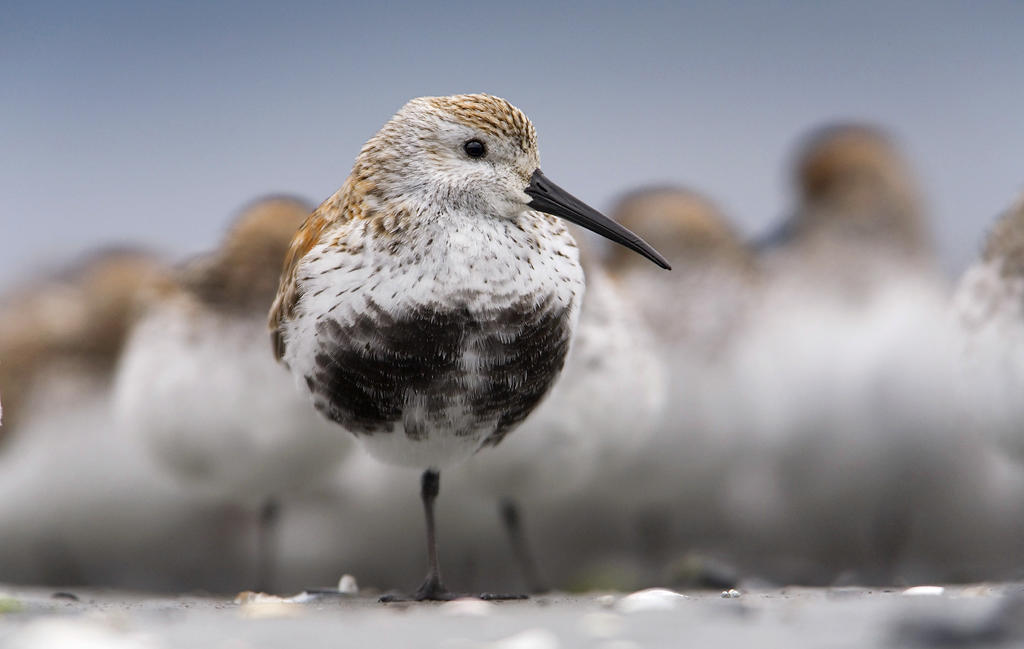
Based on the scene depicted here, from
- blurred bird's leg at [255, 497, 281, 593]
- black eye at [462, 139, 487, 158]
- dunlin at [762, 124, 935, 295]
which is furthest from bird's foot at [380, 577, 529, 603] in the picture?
dunlin at [762, 124, 935, 295]

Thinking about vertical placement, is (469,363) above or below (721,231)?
below

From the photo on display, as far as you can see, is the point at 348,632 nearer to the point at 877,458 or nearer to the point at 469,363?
the point at 469,363

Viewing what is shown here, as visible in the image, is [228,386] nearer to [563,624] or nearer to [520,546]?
[520,546]

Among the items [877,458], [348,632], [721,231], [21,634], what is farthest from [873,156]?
[21,634]

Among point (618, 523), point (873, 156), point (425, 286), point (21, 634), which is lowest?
point (618, 523)

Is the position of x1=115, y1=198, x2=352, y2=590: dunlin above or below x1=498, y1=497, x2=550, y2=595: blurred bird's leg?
above

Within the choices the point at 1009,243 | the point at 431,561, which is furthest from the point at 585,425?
the point at 1009,243

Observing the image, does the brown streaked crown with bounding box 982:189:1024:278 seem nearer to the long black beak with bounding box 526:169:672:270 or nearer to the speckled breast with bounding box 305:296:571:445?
the long black beak with bounding box 526:169:672:270
